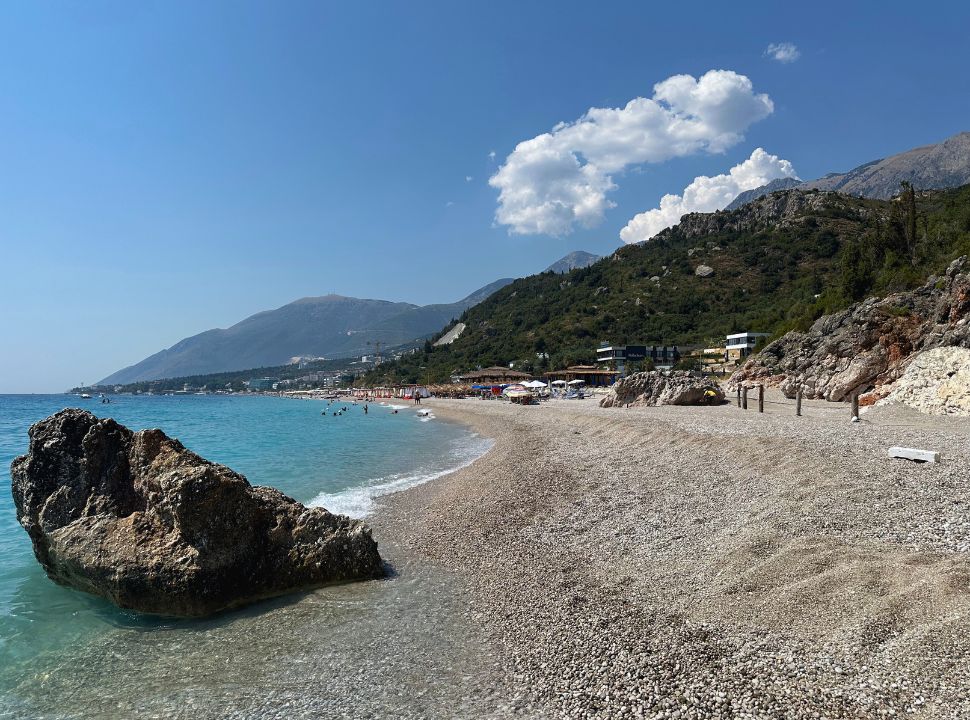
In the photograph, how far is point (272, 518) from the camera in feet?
28.1

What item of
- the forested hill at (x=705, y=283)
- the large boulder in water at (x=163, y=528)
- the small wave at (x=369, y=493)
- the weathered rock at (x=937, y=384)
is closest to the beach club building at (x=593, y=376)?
the forested hill at (x=705, y=283)

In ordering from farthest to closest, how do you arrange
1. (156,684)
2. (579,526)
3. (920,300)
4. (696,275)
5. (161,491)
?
(696,275) → (920,300) → (579,526) → (161,491) → (156,684)

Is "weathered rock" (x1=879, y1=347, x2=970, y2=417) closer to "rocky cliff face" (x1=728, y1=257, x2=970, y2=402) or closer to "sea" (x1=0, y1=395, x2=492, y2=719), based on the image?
"rocky cliff face" (x1=728, y1=257, x2=970, y2=402)

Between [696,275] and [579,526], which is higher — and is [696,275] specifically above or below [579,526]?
above

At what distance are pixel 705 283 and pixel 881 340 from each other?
3417 inches

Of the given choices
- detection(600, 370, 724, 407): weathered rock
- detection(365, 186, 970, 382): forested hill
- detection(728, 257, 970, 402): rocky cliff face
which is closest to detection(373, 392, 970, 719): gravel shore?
detection(728, 257, 970, 402): rocky cliff face

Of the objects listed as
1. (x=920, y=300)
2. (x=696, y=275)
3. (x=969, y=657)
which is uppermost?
(x=696, y=275)

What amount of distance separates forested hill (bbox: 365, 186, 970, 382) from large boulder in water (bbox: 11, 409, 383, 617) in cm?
5666

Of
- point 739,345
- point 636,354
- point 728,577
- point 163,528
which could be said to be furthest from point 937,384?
point 636,354

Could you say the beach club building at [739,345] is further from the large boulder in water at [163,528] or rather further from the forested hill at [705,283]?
the large boulder in water at [163,528]

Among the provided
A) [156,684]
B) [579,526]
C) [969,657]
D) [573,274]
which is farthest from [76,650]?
[573,274]

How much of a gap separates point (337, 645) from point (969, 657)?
6.13 metres

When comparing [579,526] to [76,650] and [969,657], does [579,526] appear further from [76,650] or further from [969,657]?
[76,650]

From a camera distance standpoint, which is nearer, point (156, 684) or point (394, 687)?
point (394, 687)
